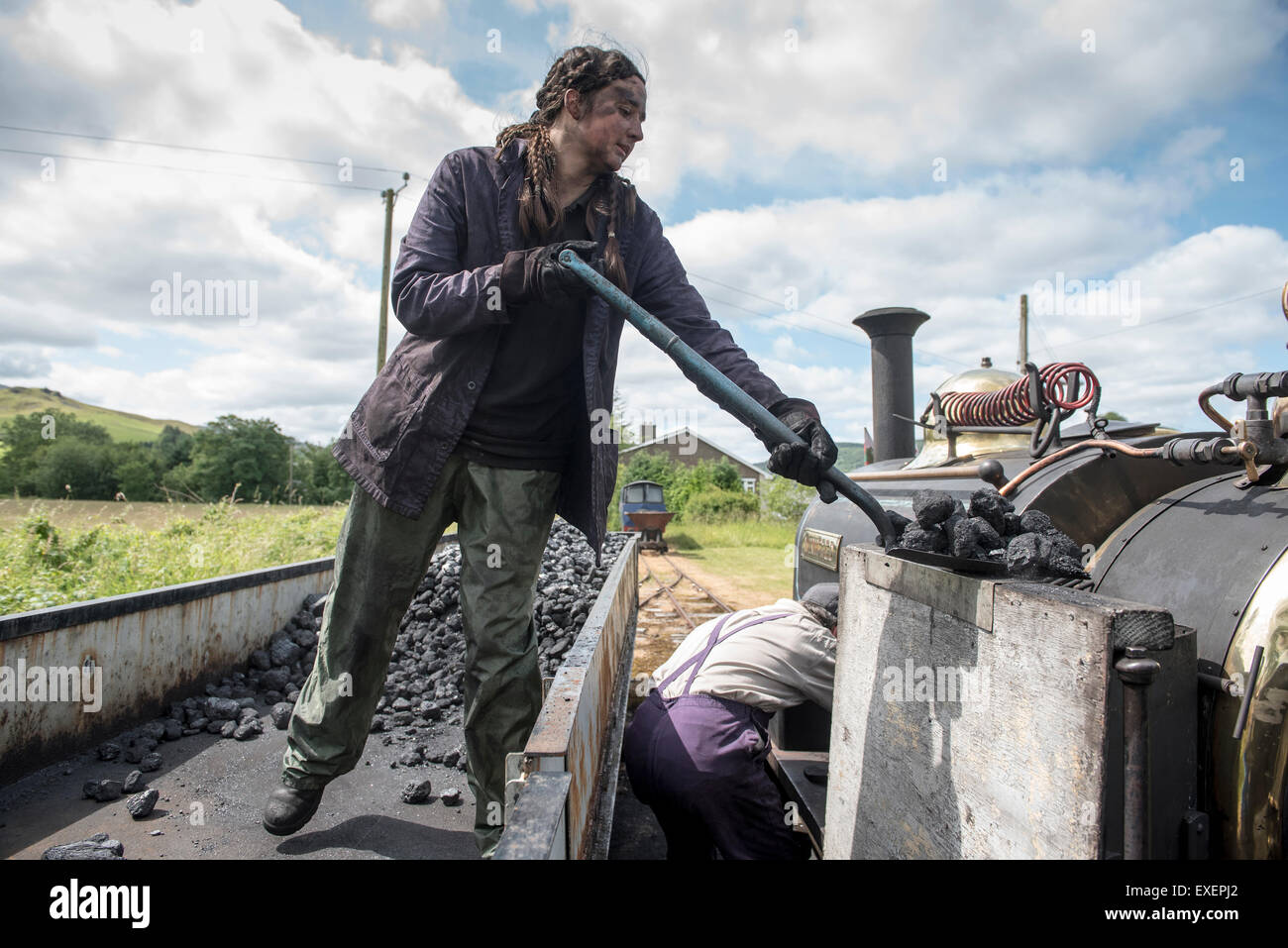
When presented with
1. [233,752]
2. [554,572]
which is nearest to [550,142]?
[233,752]

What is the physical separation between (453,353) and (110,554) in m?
6.69

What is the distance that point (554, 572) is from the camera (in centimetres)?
593

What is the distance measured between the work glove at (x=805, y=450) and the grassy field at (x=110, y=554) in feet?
Answer: 14.8

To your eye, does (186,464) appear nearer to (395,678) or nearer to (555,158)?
(395,678)

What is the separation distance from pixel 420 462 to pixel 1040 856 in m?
1.82

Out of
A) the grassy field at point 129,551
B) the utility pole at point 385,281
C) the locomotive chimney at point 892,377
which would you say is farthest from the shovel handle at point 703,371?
the utility pole at point 385,281

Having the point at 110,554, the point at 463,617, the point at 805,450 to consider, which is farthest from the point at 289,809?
the point at 110,554

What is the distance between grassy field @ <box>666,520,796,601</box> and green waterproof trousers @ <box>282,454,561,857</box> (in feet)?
28.9

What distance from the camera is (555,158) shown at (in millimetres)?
2314

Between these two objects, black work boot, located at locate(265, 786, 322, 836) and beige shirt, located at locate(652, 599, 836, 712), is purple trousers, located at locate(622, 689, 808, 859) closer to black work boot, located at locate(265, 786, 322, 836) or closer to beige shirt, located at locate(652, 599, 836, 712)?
beige shirt, located at locate(652, 599, 836, 712)

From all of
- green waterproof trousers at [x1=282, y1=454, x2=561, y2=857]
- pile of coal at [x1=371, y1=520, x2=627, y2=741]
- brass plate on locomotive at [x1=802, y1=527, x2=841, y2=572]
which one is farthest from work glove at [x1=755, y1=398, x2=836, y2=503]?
brass plate on locomotive at [x1=802, y1=527, x2=841, y2=572]

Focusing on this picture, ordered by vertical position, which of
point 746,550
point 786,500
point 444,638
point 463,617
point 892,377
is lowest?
point 746,550

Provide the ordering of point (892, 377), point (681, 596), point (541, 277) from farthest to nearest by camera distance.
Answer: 1. point (681, 596)
2. point (892, 377)
3. point (541, 277)

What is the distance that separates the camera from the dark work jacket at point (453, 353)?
85.0 inches
